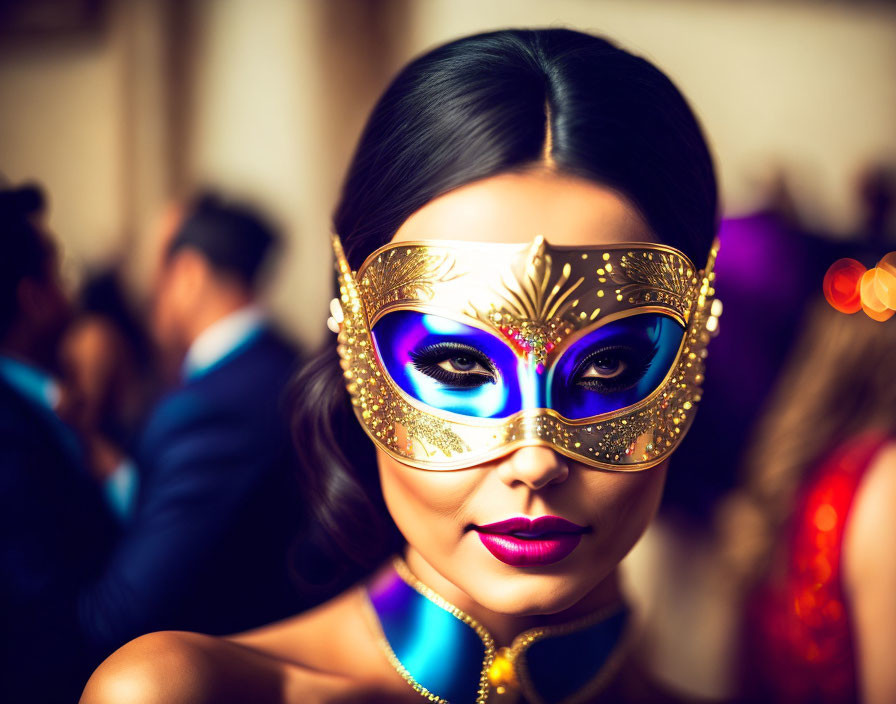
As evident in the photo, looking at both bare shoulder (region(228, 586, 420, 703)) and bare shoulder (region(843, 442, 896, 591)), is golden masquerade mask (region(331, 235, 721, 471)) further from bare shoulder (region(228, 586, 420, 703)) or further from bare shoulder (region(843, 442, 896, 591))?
bare shoulder (region(843, 442, 896, 591))

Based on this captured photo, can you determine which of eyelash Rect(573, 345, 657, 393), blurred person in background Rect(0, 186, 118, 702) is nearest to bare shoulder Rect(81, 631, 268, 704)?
blurred person in background Rect(0, 186, 118, 702)

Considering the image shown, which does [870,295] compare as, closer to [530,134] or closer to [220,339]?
[530,134]

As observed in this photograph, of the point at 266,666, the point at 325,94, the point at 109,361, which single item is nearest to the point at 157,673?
the point at 266,666

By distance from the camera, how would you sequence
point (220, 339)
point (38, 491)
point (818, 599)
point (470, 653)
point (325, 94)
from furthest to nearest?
point (325, 94)
point (220, 339)
point (818, 599)
point (38, 491)
point (470, 653)

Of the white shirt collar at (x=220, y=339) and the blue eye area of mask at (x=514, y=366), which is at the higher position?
the blue eye area of mask at (x=514, y=366)

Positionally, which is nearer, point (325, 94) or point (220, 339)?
point (220, 339)

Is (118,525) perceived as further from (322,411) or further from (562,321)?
(562,321)

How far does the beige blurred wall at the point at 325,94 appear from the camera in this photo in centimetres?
153

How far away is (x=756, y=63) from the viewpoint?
6.28 ft

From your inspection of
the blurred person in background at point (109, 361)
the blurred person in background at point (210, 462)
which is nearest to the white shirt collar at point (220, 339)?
the blurred person in background at point (210, 462)

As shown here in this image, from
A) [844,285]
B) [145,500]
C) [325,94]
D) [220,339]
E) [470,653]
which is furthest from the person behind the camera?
[325,94]

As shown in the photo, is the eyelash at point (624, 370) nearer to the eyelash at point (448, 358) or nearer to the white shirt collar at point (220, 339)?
the eyelash at point (448, 358)

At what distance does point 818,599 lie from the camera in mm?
1019

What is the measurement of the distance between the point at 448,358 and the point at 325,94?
1318mm
